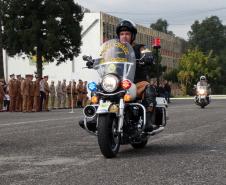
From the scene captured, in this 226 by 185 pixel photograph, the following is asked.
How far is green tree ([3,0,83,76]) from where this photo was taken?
4162 cm

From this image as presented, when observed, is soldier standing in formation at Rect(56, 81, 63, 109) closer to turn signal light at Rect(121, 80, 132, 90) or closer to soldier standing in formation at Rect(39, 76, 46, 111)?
soldier standing in formation at Rect(39, 76, 46, 111)

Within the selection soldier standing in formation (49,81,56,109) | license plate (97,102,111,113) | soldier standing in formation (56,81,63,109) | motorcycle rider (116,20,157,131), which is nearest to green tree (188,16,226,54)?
soldier standing in formation (56,81,63,109)

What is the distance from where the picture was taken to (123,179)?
662 centimetres

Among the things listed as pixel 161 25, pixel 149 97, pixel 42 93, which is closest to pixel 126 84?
pixel 149 97

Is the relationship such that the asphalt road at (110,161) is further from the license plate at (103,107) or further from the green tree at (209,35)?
the green tree at (209,35)

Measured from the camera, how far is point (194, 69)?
313 feet

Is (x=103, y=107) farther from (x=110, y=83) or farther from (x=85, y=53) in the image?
(x=85, y=53)

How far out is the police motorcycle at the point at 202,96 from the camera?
102 feet

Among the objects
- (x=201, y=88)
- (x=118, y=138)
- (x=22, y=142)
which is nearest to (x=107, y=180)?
(x=118, y=138)

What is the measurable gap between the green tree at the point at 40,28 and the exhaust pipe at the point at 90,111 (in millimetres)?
32695

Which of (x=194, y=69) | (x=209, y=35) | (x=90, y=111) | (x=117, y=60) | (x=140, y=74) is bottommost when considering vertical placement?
(x=90, y=111)

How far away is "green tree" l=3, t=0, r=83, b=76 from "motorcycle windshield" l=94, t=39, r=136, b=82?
32499 millimetres

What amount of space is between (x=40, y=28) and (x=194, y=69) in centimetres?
5604

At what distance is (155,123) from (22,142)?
2768mm
